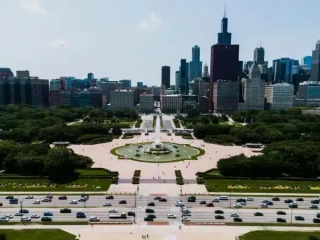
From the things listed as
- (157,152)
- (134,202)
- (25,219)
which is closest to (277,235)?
(134,202)

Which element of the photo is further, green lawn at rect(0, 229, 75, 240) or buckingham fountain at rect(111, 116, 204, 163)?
buckingham fountain at rect(111, 116, 204, 163)

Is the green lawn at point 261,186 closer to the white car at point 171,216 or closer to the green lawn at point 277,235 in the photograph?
the white car at point 171,216

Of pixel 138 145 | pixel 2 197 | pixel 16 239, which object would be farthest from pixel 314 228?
pixel 138 145

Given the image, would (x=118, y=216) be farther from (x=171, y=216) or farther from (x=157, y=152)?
(x=157, y=152)

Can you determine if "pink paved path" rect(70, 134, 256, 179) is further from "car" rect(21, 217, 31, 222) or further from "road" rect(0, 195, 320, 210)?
"car" rect(21, 217, 31, 222)

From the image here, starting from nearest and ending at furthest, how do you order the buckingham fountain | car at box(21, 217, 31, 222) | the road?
car at box(21, 217, 31, 222) < the road < the buckingham fountain

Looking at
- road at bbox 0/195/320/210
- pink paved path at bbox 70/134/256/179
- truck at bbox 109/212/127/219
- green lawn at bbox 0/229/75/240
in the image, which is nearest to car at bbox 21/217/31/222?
green lawn at bbox 0/229/75/240
